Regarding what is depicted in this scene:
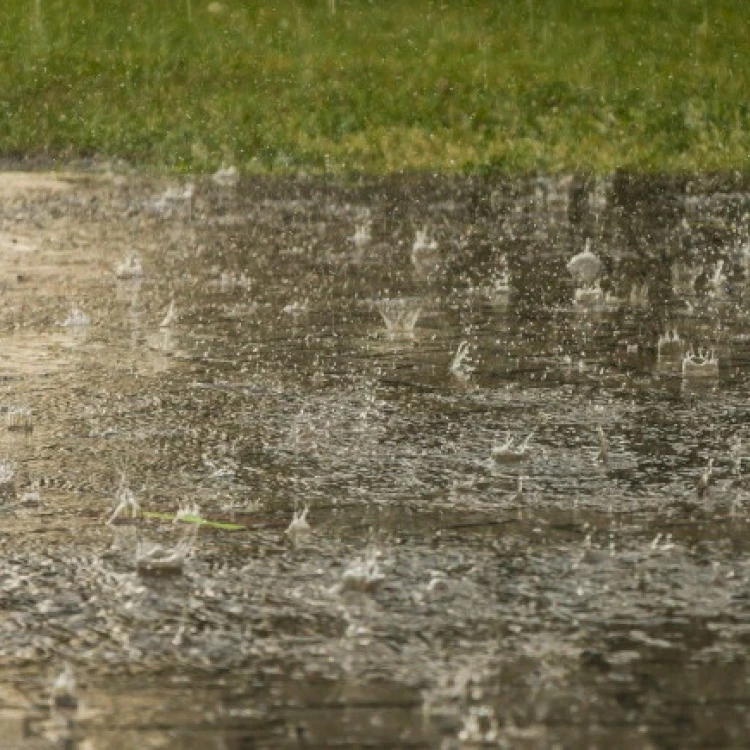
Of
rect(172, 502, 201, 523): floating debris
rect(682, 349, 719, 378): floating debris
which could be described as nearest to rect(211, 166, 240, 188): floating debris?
rect(682, 349, 719, 378): floating debris

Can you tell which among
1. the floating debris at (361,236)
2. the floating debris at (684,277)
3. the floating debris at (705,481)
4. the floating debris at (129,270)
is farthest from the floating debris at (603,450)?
the floating debris at (361,236)

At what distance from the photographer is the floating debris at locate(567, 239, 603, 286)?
13.5m

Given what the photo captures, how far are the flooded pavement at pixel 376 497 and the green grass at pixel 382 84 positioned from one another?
5885 millimetres

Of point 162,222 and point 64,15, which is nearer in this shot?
point 162,222

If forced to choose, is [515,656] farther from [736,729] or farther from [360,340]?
[360,340]

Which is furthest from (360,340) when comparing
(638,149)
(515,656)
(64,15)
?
(64,15)

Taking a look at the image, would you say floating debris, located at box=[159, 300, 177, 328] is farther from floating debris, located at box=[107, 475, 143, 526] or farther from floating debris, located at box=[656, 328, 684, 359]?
floating debris, located at box=[107, 475, 143, 526]

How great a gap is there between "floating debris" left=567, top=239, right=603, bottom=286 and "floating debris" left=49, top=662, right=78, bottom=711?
322 inches

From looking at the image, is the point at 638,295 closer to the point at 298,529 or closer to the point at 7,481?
the point at 7,481

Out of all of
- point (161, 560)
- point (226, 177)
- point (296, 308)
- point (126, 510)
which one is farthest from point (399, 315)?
point (226, 177)

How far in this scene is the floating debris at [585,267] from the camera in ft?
44.4

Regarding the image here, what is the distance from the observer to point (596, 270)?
13.9 metres

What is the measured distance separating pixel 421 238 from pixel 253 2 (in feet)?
47.4

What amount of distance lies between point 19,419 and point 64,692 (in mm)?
3788
